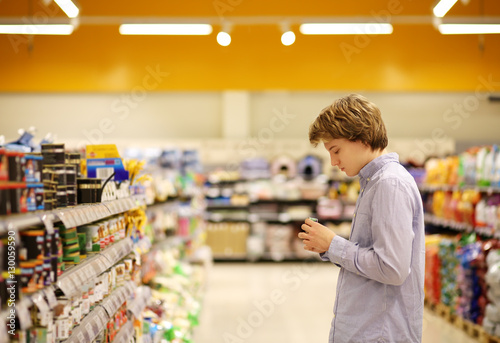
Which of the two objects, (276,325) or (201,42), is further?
(201,42)

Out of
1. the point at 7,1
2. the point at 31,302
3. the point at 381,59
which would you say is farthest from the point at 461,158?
the point at 7,1

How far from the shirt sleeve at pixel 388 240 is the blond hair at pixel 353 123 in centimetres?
19

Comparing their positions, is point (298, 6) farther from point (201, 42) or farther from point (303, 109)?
point (303, 109)

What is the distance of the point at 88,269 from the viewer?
240cm

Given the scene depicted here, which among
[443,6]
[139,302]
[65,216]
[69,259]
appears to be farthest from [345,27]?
[65,216]

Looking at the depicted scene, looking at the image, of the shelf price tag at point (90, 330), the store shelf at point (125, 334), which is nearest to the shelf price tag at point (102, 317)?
the shelf price tag at point (90, 330)

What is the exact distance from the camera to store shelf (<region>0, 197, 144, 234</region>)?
1.65 metres

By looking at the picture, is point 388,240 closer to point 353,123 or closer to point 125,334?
point 353,123

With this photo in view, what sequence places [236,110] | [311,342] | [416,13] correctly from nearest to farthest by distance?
1. [311,342]
2. [416,13]
3. [236,110]

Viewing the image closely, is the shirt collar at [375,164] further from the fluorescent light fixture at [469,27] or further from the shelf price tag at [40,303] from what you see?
the fluorescent light fixture at [469,27]

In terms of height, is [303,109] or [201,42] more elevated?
[201,42]

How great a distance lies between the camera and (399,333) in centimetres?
206

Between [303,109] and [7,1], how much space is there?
647 cm

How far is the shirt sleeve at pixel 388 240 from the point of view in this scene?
194 cm
